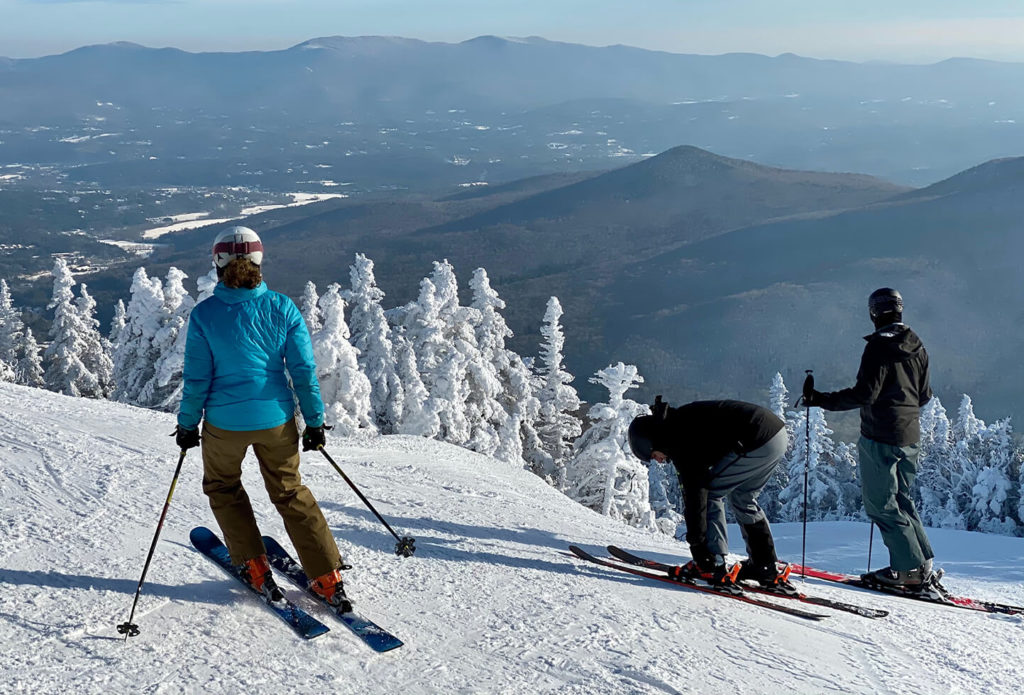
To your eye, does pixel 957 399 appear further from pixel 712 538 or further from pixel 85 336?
pixel 712 538

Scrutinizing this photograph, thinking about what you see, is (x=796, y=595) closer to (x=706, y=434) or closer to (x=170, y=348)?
(x=706, y=434)

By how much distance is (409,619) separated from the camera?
5.76 metres

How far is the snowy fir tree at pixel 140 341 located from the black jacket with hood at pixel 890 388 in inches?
938

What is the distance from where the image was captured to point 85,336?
35406 millimetres

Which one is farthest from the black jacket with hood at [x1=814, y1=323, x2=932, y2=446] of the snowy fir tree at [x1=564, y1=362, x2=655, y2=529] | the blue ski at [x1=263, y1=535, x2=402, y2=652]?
the snowy fir tree at [x1=564, y1=362, x2=655, y2=529]

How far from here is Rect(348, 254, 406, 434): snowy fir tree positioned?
2584 cm

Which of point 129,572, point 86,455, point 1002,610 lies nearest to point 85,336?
point 86,455

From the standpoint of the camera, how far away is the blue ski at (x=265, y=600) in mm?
5281

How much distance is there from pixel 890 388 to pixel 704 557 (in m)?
2.30

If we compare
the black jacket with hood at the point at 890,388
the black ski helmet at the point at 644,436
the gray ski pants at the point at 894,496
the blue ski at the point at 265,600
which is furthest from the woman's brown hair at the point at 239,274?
the gray ski pants at the point at 894,496

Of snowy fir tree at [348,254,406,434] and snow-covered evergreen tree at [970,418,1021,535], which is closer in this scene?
snowy fir tree at [348,254,406,434]

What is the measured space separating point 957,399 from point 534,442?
143553 millimetres

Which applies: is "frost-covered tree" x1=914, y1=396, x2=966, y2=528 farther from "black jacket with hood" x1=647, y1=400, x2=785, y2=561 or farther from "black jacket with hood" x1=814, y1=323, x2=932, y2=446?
"black jacket with hood" x1=647, y1=400, x2=785, y2=561

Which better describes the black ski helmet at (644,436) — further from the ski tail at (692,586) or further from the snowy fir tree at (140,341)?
the snowy fir tree at (140,341)
